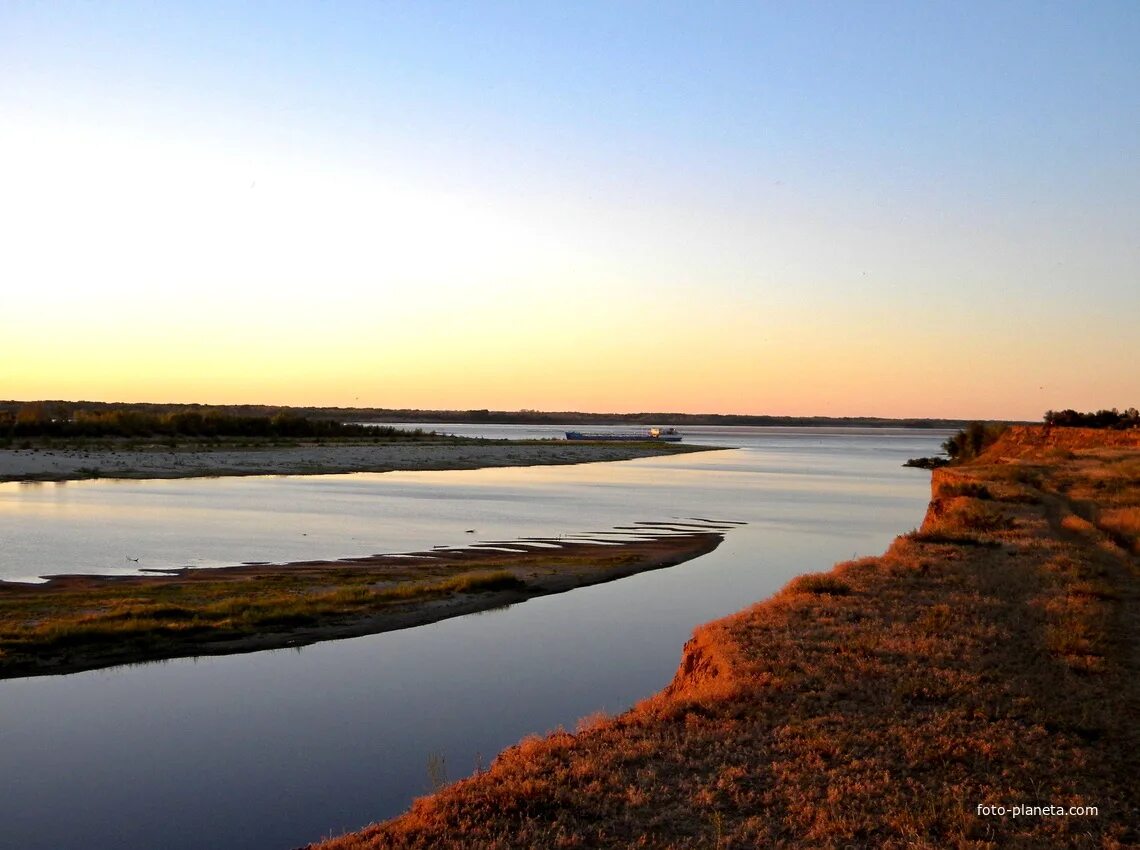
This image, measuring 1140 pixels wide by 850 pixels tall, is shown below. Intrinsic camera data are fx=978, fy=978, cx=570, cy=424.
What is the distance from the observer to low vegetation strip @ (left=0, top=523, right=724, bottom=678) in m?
15.7

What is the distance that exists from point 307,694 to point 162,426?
81556 mm

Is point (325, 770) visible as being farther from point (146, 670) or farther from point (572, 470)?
point (572, 470)

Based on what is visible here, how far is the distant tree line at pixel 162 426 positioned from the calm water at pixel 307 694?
49.6 metres

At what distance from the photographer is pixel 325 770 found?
35.0 ft

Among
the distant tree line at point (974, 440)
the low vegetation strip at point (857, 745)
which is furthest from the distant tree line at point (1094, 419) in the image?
the low vegetation strip at point (857, 745)

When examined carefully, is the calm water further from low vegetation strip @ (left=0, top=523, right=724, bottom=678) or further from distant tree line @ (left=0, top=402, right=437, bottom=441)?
distant tree line @ (left=0, top=402, right=437, bottom=441)

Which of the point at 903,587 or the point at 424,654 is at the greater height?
the point at 903,587

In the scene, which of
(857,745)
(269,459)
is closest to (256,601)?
(857,745)

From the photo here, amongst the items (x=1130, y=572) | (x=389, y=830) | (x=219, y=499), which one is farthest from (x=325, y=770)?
(x=219, y=499)

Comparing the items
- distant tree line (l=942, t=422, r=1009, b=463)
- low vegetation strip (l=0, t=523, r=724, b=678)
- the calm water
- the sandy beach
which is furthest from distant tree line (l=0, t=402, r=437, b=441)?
low vegetation strip (l=0, t=523, r=724, b=678)

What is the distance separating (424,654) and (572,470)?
59.2 metres

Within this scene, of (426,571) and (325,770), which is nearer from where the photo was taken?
(325,770)

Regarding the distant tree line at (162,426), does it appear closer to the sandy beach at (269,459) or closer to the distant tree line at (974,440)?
the sandy beach at (269,459)

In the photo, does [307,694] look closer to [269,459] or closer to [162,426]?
[269,459]
